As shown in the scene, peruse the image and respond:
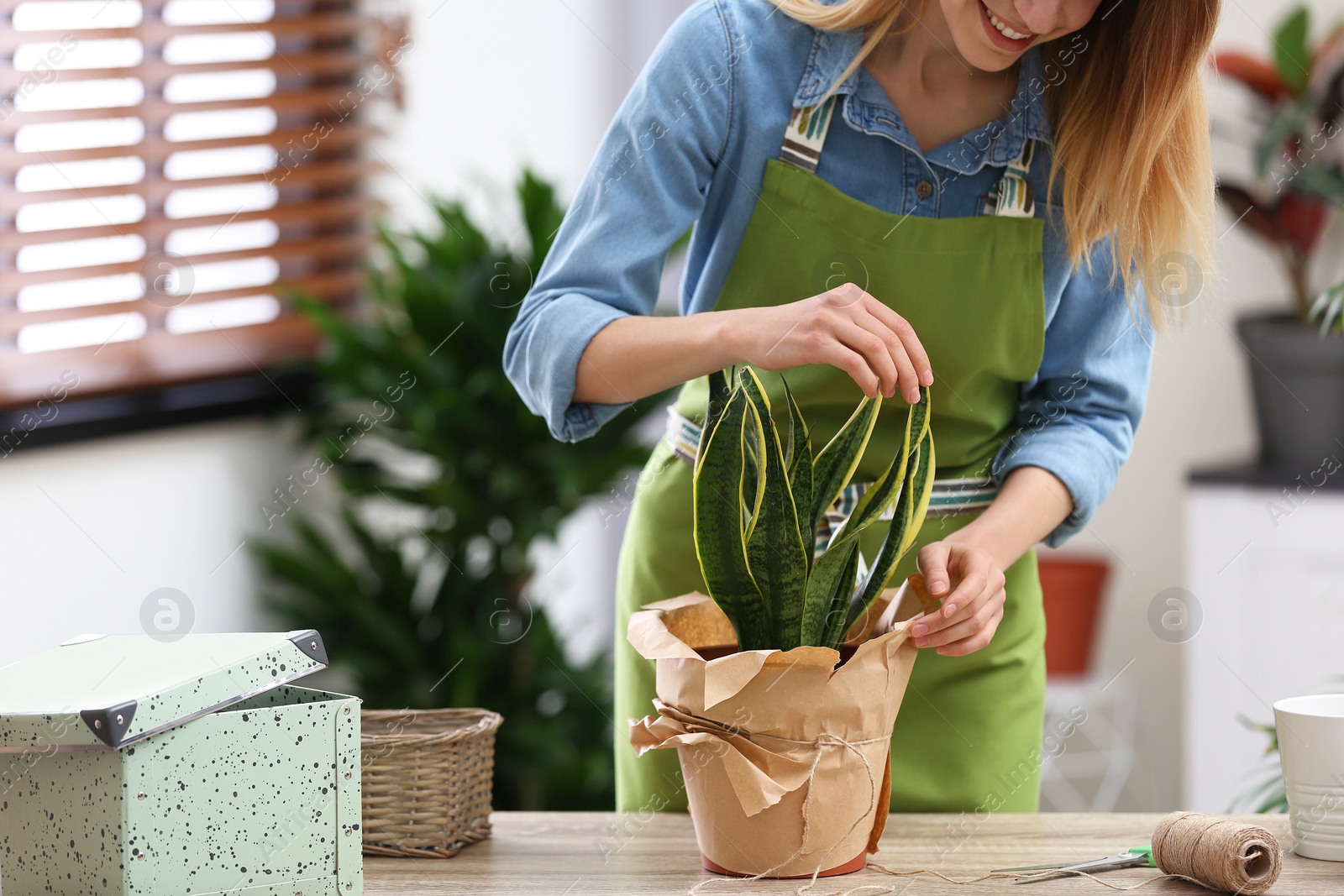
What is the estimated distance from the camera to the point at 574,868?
1.02 meters

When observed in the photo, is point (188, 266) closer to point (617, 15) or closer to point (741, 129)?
point (617, 15)

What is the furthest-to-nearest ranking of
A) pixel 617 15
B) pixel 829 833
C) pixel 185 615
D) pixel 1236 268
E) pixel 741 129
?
pixel 617 15
pixel 1236 268
pixel 185 615
pixel 741 129
pixel 829 833

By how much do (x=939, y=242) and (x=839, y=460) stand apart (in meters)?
0.32

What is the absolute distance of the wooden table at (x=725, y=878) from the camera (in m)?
0.96

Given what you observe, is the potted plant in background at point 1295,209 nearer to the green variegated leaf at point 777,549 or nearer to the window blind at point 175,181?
the window blind at point 175,181

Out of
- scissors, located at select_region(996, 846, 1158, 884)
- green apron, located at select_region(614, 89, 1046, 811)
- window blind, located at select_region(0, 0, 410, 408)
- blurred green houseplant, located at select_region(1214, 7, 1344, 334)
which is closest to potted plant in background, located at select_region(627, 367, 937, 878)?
scissors, located at select_region(996, 846, 1158, 884)

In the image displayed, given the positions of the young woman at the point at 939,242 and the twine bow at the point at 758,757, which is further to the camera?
the young woman at the point at 939,242

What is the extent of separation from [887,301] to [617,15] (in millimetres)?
2335

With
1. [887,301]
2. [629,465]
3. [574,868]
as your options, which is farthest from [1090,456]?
[629,465]

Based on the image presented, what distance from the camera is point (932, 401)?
49.8 inches

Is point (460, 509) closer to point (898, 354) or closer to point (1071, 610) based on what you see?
point (1071, 610)

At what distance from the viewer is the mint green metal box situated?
2.74 ft

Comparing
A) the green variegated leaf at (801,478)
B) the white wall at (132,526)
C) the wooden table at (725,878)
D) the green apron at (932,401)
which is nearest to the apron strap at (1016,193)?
the green apron at (932,401)

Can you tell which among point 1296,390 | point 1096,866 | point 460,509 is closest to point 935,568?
point 1096,866
